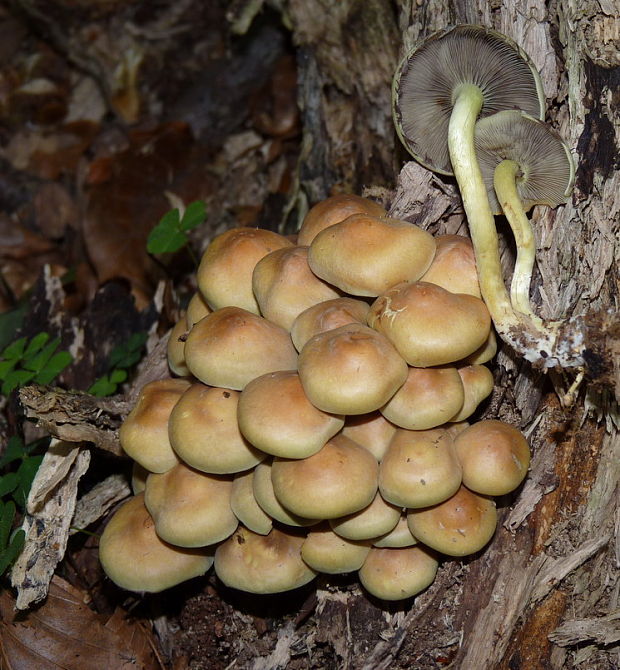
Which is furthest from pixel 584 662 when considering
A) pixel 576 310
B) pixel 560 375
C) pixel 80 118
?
pixel 80 118

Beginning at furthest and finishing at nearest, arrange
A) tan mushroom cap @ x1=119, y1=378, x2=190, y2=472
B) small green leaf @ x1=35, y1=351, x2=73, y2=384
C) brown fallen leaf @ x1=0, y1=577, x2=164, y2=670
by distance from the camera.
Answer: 1. small green leaf @ x1=35, y1=351, x2=73, y2=384
2. brown fallen leaf @ x1=0, y1=577, x2=164, y2=670
3. tan mushroom cap @ x1=119, y1=378, x2=190, y2=472

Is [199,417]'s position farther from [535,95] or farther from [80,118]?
[80,118]

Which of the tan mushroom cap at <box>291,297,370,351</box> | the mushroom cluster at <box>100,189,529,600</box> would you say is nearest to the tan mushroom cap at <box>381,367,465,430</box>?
the mushroom cluster at <box>100,189,529,600</box>

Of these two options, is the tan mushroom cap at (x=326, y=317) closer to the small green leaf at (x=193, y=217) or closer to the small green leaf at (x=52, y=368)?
the small green leaf at (x=52, y=368)

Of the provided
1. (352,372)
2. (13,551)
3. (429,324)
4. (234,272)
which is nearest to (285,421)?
(352,372)

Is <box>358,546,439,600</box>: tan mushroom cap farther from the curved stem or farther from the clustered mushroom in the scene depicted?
the curved stem
